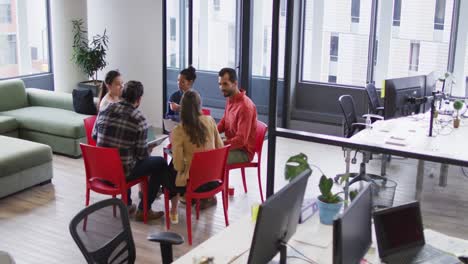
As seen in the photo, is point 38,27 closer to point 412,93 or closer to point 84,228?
point 412,93

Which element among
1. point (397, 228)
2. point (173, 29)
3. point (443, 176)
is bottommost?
point (443, 176)

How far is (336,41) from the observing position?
841cm

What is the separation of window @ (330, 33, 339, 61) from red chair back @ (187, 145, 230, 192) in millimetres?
4252

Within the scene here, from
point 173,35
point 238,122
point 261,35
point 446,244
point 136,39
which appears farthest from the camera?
point 136,39

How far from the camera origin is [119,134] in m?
4.78

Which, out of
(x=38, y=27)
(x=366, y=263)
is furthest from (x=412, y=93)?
(x=38, y=27)

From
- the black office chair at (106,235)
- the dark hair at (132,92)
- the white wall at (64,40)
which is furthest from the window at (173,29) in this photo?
the black office chair at (106,235)

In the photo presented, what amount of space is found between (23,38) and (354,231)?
7674 mm

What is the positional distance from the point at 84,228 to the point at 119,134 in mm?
1894

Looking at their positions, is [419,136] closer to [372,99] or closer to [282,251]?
[372,99]

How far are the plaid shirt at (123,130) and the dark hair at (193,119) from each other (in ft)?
1.32

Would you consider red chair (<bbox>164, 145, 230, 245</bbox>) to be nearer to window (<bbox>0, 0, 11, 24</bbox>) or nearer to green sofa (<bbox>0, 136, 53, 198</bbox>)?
green sofa (<bbox>0, 136, 53, 198</bbox>)

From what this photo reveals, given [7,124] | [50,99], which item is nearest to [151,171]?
[7,124]

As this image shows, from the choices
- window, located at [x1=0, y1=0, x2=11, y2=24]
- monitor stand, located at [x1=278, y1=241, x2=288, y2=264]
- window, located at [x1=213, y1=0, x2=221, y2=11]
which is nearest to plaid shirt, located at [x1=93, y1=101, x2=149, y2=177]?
monitor stand, located at [x1=278, y1=241, x2=288, y2=264]
